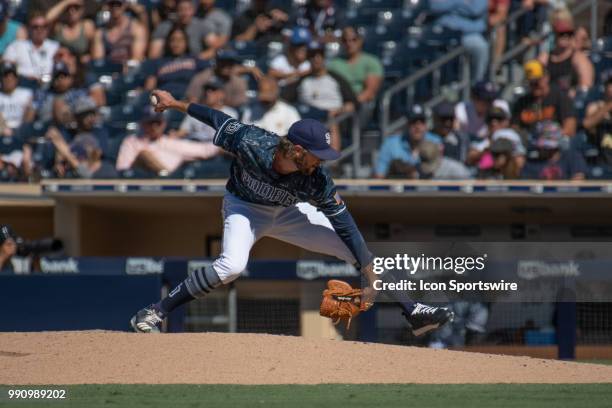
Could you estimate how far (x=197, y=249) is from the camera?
1476 cm

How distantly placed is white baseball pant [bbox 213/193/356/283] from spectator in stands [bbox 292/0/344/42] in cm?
633

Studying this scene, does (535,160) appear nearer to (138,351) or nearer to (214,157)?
(214,157)

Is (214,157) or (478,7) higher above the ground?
(478,7)

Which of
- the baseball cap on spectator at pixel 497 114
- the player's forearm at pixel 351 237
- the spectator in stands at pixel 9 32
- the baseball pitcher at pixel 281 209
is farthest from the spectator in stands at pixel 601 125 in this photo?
the spectator in stands at pixel 9 32

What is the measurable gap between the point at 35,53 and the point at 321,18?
11.7 ft

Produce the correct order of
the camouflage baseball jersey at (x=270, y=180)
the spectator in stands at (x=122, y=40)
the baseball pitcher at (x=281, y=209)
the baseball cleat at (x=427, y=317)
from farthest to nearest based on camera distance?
the spectator in stands at (x=122, y=40) → the baseball cleat at (x=427, y=317) → the camouflage baseball jersey at (x=270, y=180) → the baseball pitcher at (x=281, y=209)

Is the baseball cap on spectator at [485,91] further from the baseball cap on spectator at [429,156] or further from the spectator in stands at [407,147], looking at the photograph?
the baseball cap on spectator at [429,156]

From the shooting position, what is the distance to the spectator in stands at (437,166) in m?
12.4

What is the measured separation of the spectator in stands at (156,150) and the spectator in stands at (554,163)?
3317 millimetres

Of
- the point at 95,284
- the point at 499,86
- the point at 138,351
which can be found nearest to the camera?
the point at 138,351

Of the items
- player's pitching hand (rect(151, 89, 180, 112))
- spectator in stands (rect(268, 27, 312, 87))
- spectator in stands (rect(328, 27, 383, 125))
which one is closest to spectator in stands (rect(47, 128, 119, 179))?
spectator in stands (rect(268, 27, 312, 87))

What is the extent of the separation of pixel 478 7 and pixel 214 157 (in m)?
3.71

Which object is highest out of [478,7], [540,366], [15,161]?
[478,7]

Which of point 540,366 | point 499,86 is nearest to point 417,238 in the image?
point 499,86
